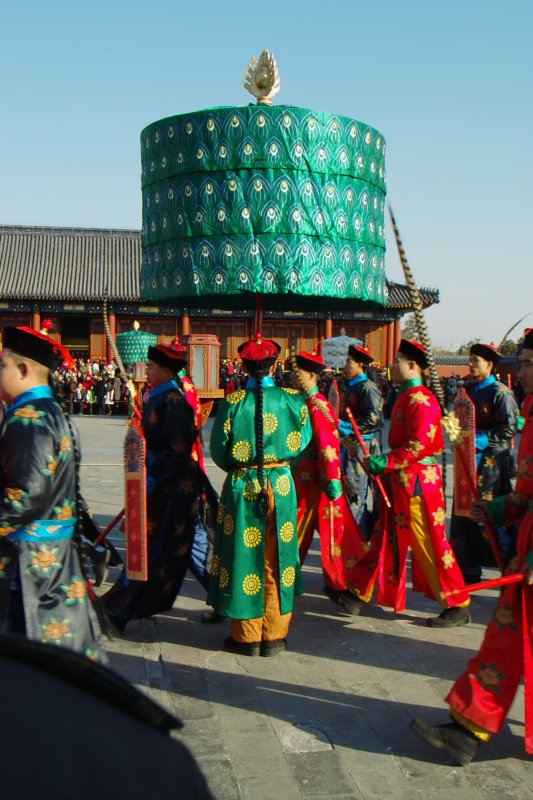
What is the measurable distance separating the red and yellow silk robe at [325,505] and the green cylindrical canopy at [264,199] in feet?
3.66

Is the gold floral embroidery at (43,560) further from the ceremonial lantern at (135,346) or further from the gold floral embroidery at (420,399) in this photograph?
the ceremonial lantern at (135,346)

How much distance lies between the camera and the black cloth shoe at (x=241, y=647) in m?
4.37

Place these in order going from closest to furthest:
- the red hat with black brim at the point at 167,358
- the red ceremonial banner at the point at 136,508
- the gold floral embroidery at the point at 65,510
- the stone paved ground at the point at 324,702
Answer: the gold floral embroidery at the point at 65,510, the stone paved ground at the point at 324,702, the red ceremonial banner at the point at 136,508, the red hat with black brim at the point at 167,358

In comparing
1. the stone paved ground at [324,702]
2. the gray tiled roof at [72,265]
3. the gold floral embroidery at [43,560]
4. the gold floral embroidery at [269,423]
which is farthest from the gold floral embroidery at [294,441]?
the gray tiled roof at [72,265]

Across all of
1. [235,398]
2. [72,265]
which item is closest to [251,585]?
[235,398]

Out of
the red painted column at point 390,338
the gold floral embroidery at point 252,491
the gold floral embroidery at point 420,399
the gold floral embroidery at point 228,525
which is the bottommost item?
the gold floral embroidery at point 228,525

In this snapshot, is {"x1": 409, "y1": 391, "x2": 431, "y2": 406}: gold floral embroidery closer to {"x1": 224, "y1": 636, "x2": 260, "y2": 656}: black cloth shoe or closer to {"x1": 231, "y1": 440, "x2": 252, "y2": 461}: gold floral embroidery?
{"x1": 231, "y1": 440, "x2": 252, "y2": 461}: gold floral embroidery

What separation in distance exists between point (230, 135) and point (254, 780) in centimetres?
302

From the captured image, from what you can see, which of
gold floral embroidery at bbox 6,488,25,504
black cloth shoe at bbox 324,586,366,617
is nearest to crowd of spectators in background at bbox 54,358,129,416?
black cloth shoe at bbox 324,586,366,617

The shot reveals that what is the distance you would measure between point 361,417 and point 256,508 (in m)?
2.32

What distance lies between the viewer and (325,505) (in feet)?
18.0

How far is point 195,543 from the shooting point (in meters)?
5.05

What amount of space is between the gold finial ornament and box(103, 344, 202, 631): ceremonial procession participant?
4.99 ft

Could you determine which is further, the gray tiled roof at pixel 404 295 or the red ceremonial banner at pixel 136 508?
the gray tiled roof at pixel 404 295
